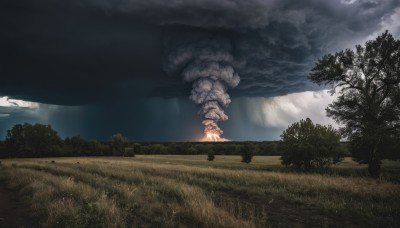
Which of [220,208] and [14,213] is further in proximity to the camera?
[14,213]

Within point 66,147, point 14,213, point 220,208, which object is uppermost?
point 66,147

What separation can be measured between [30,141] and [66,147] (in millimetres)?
11433

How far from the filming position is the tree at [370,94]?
3241cm

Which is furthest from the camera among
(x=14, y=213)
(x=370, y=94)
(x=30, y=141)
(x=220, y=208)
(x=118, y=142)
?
(x=118, y=142)

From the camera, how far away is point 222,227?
8797mm

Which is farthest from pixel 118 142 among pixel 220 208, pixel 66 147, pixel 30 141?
pixel 220 208

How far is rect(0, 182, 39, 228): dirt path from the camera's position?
10.8 meters

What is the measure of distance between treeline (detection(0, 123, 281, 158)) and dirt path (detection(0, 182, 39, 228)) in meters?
80.9

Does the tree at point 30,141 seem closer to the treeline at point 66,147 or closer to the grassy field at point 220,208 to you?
the treeline at point 66,147

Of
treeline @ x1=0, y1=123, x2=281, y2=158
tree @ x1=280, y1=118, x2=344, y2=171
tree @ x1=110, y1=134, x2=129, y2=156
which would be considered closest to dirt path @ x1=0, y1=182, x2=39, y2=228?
tree @ x1=280, y1=118, x2=344, y2=171

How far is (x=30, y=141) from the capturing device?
332 ft

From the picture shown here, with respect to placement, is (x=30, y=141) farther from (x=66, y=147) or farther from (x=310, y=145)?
(x=310, y=145)

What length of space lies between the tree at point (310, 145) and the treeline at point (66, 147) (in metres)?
53.3

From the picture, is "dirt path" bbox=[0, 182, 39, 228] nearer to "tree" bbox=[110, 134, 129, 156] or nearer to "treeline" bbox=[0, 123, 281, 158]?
"treeline" bbox=[0, 123, 281, 158]
